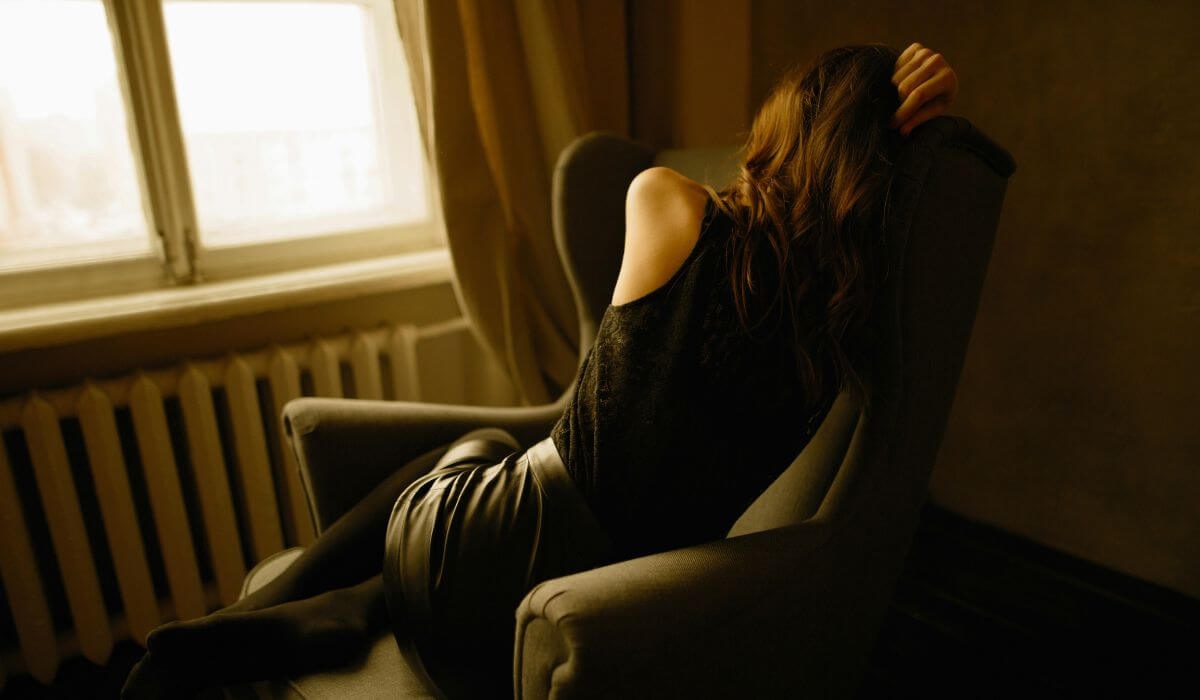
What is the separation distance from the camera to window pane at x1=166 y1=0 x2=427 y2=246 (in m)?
1.70

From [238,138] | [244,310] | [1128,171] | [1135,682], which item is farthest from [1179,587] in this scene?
[238,138]

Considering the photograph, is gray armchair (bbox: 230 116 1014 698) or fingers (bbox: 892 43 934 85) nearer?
gray armchair (bbox: 230 116 1014 698)

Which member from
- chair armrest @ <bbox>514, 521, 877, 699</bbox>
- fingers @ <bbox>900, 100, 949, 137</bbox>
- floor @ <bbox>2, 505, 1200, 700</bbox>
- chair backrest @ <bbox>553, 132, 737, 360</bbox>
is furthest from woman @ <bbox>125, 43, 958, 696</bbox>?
floor @ <bbox>2, 505, 1200, 700</bbox>

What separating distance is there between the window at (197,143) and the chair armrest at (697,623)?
1306 millimetres

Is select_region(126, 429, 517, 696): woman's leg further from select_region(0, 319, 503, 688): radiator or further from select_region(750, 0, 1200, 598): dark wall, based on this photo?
select_region(750, 0, 1200, 598): dark wall

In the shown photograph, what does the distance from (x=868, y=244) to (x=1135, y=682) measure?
1.16 m

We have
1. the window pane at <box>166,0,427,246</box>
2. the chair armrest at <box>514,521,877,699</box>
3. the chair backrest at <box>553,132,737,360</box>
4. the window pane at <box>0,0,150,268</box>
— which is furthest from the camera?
the window pane at <box>166,0,427,246</box>

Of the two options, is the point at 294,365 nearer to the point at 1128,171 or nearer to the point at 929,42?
the point at 929,42

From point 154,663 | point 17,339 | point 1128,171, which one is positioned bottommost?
point 154,663

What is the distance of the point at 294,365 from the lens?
5.30 feet

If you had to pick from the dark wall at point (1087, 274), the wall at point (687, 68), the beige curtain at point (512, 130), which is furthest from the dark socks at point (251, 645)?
the dark wall at point (1087, 274)

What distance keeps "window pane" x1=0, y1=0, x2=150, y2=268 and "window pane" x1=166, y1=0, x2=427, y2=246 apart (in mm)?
137

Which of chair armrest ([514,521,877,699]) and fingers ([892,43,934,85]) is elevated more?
fingers ([892,43,934,85])

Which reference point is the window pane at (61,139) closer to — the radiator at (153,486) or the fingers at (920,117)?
the radiator at (153,486)
